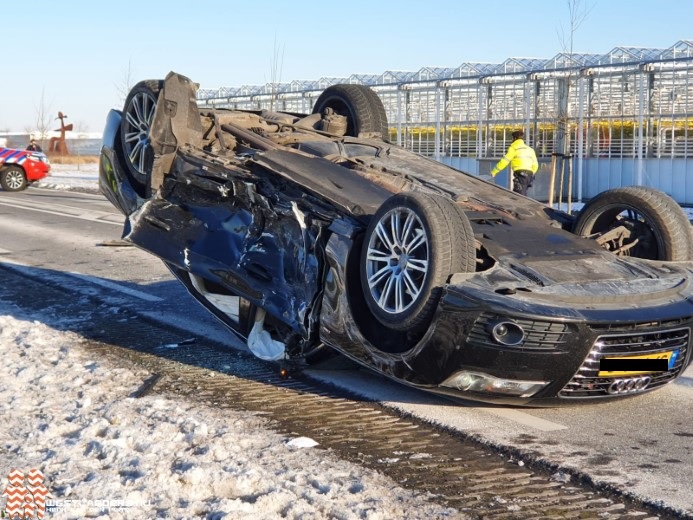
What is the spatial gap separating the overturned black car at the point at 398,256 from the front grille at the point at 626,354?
11mm

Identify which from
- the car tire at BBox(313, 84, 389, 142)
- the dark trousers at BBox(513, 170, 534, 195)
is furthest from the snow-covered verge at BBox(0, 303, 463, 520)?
the dark trousers at BBox(513, 170, 534, 195)

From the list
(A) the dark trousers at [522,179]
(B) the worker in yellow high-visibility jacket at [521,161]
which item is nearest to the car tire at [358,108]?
(B) the worker in yellow high-visibility jacket at [521,161]

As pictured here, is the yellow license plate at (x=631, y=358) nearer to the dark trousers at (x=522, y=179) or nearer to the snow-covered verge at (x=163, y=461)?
the snow-covered verge at (x=163, y=461)

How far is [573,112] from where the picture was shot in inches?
883

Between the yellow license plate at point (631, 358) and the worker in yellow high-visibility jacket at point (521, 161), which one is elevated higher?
the worker in yellow high-visibility jacket at point (521, 161)

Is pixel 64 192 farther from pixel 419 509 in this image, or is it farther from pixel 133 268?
pixel 419 509

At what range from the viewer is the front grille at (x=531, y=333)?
4766 mm

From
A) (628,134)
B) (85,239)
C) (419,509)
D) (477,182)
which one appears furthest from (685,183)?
(419,509)

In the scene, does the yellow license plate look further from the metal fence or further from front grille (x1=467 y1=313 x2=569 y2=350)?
the metal fence

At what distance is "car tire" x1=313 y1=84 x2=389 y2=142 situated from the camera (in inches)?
319

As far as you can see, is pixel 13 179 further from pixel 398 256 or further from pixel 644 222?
pixel 398 256

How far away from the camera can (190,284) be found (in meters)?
6.93

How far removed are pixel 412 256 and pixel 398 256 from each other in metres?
0.09

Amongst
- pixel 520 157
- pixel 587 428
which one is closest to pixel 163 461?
pixel 587 428
